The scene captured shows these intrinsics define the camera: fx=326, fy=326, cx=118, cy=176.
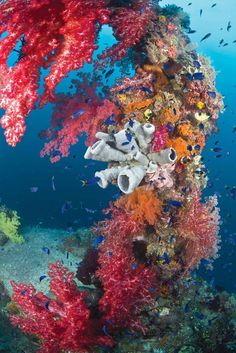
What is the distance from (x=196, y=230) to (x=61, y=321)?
258cm

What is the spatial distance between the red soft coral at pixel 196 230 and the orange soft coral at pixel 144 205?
535mm

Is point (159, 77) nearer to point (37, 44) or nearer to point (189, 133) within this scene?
point (189, 133)

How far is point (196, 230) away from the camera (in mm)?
5527

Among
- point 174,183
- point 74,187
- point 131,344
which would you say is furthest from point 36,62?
point 74,187

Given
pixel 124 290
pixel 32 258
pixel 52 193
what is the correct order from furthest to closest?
pixel 52 193 < pixel 32 258 < pixel 124 290

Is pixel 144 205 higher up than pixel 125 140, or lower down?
lower down

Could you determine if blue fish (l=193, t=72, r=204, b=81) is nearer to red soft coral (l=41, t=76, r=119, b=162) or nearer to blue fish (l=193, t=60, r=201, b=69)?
blue fish (l=193, t=60, r=201, b=69)

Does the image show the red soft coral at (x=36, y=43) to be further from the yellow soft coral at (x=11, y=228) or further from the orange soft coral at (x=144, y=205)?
the yellow soft coral at (x=11, y=228)

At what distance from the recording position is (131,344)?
4602 mm

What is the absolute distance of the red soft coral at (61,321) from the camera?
14.5 ft

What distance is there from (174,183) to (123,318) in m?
2.28

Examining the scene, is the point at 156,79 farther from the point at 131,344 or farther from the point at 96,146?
the point at 131,344

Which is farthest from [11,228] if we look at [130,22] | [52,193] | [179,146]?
[130,22]

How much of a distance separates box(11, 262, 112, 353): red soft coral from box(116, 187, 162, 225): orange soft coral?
149cm
